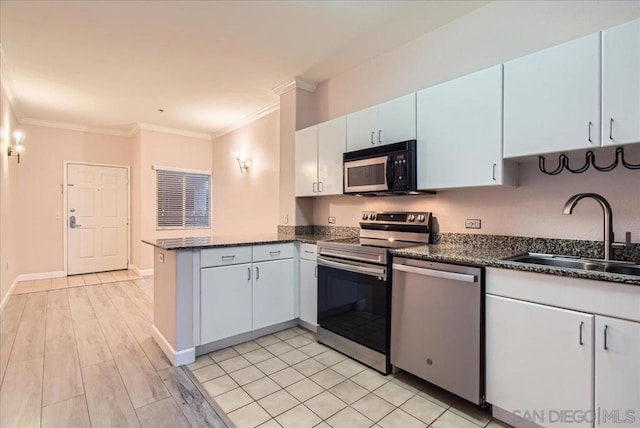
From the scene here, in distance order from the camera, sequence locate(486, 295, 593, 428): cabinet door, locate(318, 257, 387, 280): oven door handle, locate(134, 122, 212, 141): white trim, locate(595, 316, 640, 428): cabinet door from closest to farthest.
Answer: locate(595, 316, 640, 428): cabinet door < locate(486, 295, 593, 428): cabinet door < locate(318, 257, 387, 280): oven door handle < locate(134, 122, 212, 141): white trim

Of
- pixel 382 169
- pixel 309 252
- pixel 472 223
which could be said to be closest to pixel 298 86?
pixel 382 169

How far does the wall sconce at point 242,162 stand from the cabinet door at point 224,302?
2732mm

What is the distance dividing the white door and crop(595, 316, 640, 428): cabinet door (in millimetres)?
6776

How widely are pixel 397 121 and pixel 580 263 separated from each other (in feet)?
5.07

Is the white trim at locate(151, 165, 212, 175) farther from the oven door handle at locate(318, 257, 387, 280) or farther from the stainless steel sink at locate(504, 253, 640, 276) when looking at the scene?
the stainless steel sink at locate(504, 253, 640, 276)

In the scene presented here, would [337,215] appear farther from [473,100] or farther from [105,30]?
[105,30]

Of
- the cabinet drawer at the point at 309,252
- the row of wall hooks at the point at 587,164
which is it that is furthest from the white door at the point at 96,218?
the row of wall hooks at the point at 587,164

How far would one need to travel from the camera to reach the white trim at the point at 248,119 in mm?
4562

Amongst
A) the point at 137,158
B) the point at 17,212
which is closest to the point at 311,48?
the point at 137,158

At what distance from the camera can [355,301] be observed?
2.49 meters

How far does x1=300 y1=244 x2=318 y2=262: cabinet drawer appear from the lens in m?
2.97

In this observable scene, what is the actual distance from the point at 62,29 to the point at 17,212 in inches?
151

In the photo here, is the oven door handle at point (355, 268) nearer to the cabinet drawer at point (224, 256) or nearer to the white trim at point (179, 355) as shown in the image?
the cabinet drawer at point (224, 256)

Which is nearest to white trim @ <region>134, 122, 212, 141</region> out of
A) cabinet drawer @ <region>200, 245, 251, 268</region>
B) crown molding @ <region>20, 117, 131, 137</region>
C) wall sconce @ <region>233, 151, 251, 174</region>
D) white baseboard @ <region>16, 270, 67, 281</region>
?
crown molding @ <region>20, 117, 131, 137</region>
